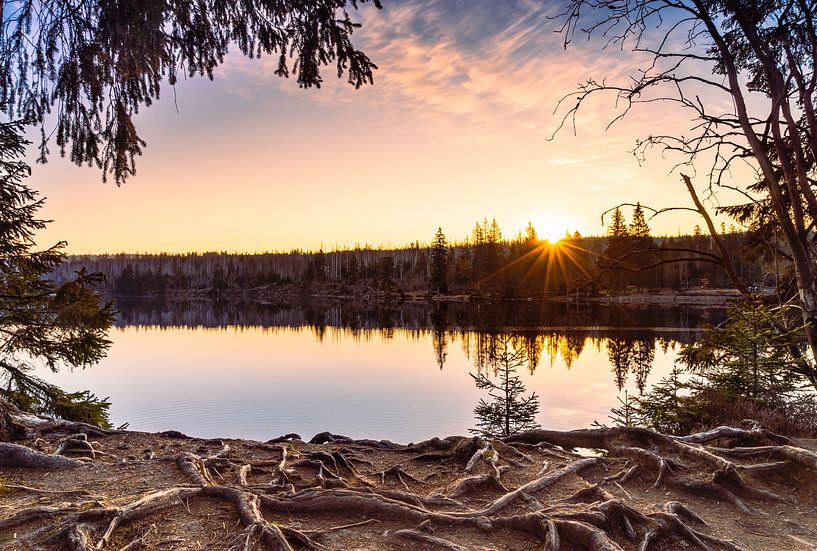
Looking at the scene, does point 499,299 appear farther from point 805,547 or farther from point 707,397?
point 805,547

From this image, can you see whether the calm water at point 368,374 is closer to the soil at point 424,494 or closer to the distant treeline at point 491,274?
the distant treeline at point 491,274

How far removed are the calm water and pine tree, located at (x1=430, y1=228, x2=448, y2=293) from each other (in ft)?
106

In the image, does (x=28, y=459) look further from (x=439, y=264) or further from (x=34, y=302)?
(x=439, y=264)

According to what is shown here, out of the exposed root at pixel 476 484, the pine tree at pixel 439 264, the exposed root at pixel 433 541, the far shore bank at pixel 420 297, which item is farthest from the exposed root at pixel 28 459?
the pine tree at pixel 439 264

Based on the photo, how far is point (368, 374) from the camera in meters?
30.0

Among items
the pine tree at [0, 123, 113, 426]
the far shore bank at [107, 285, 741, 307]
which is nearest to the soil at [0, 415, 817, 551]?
the pine tree at [0, 123, 113, 426]

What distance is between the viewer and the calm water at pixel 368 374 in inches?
810

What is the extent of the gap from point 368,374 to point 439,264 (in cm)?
5937

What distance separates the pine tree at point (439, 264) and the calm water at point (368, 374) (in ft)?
106

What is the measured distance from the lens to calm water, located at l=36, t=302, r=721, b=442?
2058 cm

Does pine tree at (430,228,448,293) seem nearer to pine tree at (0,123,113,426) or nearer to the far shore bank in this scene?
the far shore bank

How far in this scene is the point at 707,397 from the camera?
448 inches

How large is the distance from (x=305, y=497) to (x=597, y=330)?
137 ft

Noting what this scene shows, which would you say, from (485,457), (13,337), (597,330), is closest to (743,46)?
(485,457)
